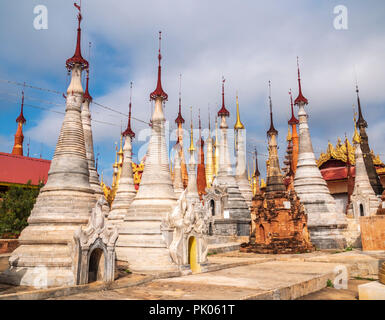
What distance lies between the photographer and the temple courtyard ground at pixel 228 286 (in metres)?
9.76

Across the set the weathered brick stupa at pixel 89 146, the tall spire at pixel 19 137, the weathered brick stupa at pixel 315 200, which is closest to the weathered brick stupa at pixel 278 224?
the weathered brick stupa at pixel 315 200

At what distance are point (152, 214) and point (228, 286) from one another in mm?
5155

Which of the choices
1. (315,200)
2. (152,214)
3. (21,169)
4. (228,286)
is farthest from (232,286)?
(21,169)

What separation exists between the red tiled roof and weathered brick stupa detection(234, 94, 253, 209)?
17938 mm

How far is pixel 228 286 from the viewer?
11.3 m

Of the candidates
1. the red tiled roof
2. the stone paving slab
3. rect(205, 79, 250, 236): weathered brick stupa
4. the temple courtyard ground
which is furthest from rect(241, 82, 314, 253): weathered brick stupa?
the red tiled roof

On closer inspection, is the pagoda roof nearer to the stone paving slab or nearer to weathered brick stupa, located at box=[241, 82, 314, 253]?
weathered brick stupa, located at box=[241, 82, 314, 253]

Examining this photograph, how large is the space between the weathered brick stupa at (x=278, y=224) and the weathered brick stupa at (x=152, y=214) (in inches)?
384

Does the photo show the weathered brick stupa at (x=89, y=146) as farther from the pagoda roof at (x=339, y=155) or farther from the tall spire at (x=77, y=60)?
the pagoda roof at (x=339, y=155)

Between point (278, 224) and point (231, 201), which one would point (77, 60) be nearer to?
point (278, 224)

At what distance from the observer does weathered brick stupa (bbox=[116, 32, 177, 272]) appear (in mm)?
14180
